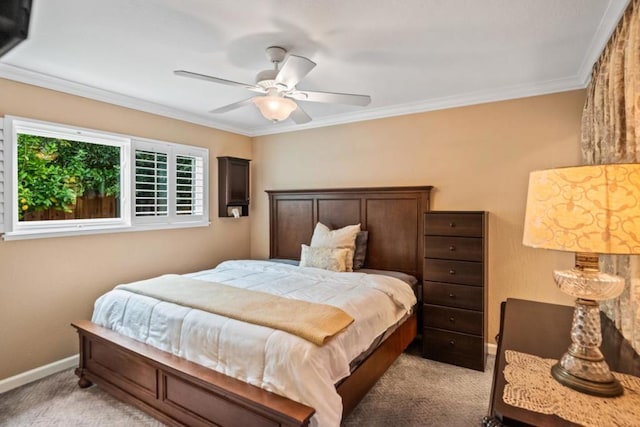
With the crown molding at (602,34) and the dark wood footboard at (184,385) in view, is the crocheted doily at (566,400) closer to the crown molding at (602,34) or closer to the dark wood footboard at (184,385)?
the dark wood footboard at (184,385)

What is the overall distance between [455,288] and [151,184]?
3.32 metres

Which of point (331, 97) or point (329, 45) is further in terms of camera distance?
point (331, 97)

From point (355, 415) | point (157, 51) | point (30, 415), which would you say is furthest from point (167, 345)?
point (157, 51)

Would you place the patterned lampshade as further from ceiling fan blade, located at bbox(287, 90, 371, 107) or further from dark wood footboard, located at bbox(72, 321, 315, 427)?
ceiling fan blade, located at bbox(287, 90, 371, 107)

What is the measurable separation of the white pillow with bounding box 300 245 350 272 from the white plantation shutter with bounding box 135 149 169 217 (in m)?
1.72

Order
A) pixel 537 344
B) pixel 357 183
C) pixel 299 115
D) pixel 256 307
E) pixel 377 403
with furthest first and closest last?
pixel 357 183
pixel 299 115
pixel 377 403
pixel 256 307
pixel 537 344

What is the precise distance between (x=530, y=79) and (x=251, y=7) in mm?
2456

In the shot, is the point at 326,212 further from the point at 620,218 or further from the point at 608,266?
the point at 620,218

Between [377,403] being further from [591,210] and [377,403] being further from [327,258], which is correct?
[591,210]

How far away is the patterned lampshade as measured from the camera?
96 cm

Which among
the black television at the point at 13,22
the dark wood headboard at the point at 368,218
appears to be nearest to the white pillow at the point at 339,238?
the dark wood headboard at the point at 368,218

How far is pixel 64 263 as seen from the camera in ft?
9.66

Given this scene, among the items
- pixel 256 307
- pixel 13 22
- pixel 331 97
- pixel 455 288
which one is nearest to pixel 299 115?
pixel 331 97

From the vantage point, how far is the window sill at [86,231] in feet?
8.73
